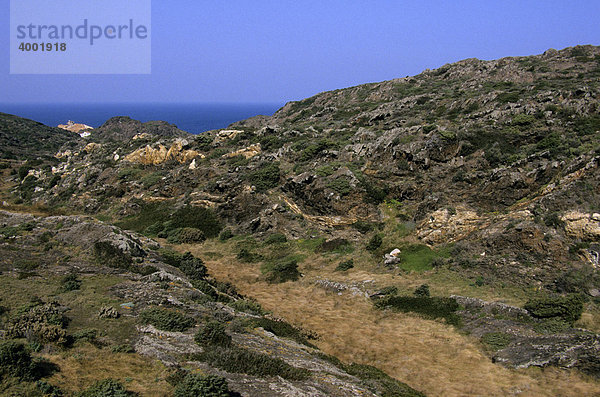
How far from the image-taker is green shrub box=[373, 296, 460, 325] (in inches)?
615

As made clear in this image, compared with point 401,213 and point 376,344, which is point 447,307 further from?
point 401,213

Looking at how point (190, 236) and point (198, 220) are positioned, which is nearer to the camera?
point (190, 236)

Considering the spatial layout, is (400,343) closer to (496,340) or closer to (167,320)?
(496,340)

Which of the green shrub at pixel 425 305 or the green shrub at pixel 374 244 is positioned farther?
the green shrub at pixel 374 244

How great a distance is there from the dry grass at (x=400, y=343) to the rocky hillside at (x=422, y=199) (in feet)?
1.66

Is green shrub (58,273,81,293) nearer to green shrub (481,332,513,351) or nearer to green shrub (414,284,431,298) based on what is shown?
green shrub (414,284,431,298)

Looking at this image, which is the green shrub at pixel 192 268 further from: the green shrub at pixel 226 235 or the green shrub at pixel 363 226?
the green shrub at pixel 363 226

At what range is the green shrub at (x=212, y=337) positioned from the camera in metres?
10.8

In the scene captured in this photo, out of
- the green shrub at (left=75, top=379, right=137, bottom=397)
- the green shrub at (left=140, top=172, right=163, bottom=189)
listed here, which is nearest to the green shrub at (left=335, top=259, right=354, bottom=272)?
the green shrub at (left=75, top=379, right=137, bottom=397)

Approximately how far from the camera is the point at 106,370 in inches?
344

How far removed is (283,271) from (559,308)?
45.4ft

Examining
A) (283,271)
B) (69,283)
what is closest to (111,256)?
(69,283)

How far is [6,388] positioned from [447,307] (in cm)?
1548

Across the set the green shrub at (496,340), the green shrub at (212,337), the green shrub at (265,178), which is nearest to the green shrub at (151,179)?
the green shrub at (265,178)
